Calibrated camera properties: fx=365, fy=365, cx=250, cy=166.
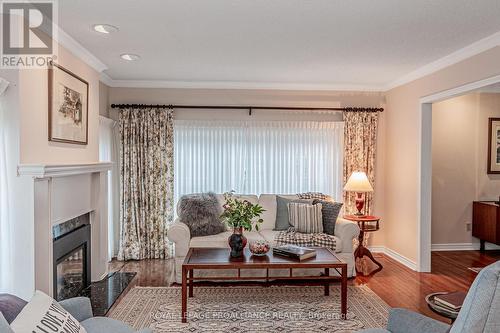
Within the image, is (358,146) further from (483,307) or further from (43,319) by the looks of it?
(43,319)

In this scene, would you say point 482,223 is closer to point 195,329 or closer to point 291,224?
point 291,224

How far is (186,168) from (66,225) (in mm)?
2222

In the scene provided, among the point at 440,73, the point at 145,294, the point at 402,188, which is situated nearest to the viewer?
the point at 145,294

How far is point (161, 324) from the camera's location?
10.5 feet

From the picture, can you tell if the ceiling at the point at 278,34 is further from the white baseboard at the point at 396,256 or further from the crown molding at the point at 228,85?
the white baseboard at the point at 396,256

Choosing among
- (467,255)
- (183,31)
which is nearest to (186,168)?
(183,31)

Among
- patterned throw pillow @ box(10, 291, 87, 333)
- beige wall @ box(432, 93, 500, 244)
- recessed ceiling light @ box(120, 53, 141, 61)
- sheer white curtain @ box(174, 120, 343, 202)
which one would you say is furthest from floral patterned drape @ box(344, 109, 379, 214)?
patterned throw pillow @ box(10, 291, 87, 333)

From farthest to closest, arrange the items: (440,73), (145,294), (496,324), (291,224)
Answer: (291,224) → (440,73) → (145,294) → (496,324)

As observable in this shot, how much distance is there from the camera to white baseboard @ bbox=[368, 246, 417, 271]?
4.92 m

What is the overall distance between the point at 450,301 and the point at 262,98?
4175 millimetres

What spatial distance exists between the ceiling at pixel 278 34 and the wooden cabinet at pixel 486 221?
262 centimetres

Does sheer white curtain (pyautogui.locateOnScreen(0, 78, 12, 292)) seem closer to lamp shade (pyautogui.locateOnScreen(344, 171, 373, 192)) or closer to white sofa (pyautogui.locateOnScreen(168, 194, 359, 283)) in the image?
white sofa (pyautogui.locateOnScreen(168, 194, 359, 283))

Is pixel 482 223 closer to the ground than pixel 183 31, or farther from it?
closer to the ground

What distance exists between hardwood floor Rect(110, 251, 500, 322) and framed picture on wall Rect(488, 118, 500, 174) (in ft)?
4.61
